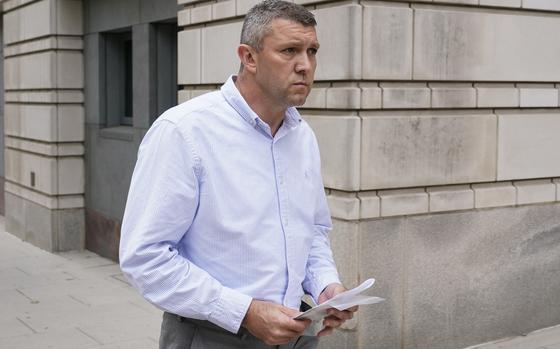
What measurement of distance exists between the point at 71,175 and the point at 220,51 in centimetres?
462

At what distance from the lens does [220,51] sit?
278 inches

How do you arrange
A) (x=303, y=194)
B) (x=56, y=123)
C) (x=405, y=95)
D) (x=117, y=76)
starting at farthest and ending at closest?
(x=56, y=123) → (x=117, y=76) → (x=405, y=95) → (x=303, y=194)

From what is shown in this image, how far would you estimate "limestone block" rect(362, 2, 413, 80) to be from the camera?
559cm

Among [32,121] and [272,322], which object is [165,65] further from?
[272,322]

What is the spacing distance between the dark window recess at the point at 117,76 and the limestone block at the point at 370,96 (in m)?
5.43

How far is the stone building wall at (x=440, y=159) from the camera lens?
5.65 meters

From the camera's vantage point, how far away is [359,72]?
5.56m

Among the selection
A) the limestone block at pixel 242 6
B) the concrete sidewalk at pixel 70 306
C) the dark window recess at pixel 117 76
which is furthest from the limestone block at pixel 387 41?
the dark window recess at pixel 117 76

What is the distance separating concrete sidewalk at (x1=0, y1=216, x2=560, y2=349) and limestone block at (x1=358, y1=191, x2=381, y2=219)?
1.51m

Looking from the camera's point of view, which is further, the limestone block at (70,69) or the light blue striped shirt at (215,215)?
the limestone block at (70,69)

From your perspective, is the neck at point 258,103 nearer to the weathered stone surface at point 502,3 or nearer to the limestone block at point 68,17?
the weathered stone surface at point 502,3

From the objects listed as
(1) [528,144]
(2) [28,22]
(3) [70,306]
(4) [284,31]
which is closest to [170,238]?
(4) [284,31]

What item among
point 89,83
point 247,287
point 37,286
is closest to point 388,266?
point 247,287

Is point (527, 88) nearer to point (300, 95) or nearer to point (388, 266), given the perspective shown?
point (388, 266)
